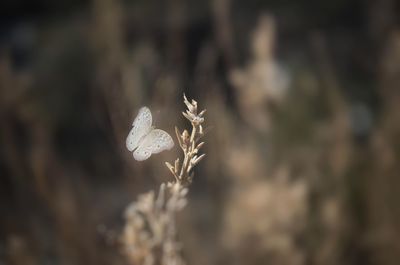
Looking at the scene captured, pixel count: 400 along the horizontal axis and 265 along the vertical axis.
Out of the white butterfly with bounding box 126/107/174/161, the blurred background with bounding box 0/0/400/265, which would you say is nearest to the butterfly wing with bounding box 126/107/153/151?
the white butterfly with bounding box 126/107/174/161

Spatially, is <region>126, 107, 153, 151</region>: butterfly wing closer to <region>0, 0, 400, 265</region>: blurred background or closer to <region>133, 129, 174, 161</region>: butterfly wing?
<region>133, 129, 174, 161</region>: butterfly wing

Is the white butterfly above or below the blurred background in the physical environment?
below

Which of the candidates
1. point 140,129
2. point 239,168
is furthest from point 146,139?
point 239,168

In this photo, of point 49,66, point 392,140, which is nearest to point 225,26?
point 392,140

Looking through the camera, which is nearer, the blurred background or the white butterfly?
the white butterfly

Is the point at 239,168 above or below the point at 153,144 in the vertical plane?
above

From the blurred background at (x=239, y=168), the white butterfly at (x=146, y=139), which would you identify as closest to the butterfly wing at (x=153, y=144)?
the white butterfly at (x=146, y=139)

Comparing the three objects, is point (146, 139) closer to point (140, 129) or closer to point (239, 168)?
point (140, 129)
